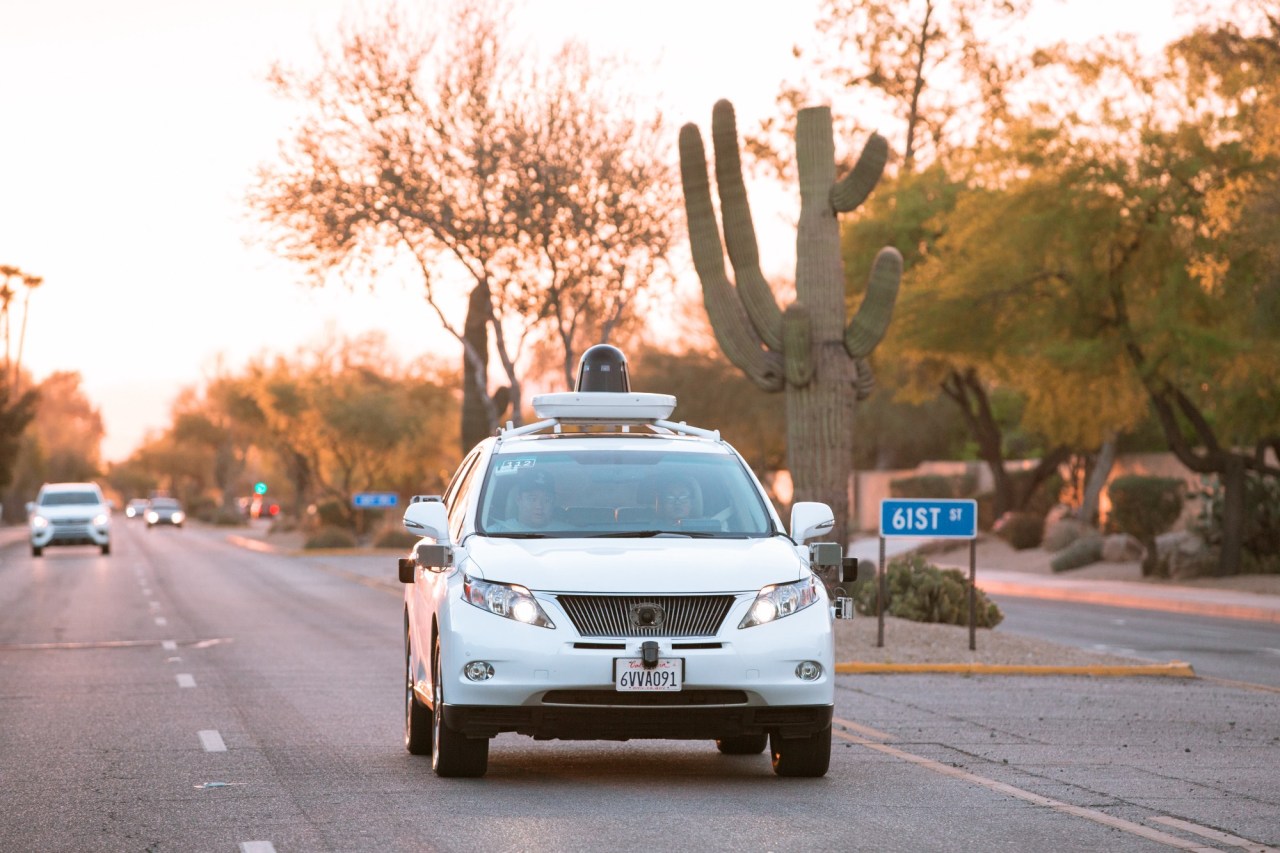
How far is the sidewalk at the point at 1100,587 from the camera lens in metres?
32.8

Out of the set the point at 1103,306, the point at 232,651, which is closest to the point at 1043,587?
the point at 1103,306

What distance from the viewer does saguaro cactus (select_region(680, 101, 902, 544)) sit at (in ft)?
75.4

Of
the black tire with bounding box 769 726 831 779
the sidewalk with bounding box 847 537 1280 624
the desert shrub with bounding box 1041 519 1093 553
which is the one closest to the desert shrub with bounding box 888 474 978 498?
the sidewalk with bounding box 847 537 1280 624

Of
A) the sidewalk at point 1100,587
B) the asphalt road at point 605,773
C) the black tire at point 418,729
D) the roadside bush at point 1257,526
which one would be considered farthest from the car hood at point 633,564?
the roadside bush at point 1257,526

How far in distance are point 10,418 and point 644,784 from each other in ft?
252

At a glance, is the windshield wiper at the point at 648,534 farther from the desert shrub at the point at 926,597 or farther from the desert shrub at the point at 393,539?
the desert shrub at the point at 393,539

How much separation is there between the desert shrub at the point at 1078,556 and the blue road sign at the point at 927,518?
25762 mm

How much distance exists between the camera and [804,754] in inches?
442

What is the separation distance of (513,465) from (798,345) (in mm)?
11266

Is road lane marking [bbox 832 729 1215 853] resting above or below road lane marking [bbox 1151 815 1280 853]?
below

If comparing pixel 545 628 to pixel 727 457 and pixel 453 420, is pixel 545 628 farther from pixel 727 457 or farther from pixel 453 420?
pixel 453 420

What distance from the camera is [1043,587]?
39.6 m

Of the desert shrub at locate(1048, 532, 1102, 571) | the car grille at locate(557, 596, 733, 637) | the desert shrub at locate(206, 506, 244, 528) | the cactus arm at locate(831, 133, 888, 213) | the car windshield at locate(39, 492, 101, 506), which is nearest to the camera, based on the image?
the car grille at locate(557, 596, 733, 637)

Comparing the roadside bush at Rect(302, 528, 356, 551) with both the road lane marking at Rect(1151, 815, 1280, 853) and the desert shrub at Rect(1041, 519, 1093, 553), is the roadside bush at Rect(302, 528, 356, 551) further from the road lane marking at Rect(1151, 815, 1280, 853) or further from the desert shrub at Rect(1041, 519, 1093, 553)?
the road lane marking at Rect(1151, 815, 1280, 853)
